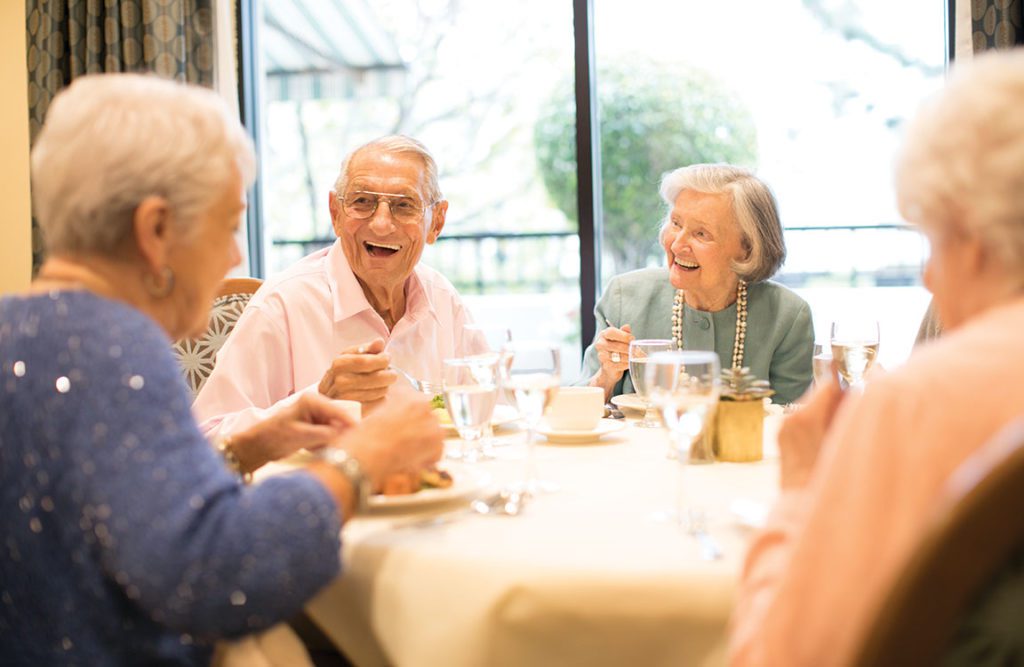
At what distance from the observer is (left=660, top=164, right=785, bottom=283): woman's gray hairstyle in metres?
2.87

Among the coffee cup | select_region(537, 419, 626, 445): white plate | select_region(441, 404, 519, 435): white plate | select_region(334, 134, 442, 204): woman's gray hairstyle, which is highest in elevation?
select_region(334, 134, 442, 204): woman's gray hairstyle

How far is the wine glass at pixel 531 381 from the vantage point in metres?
1.49

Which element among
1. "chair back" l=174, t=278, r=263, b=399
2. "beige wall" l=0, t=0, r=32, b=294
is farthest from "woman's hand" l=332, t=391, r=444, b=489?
"beige wall" l=0, t=0, r=32, b=294

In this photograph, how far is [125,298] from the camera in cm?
114

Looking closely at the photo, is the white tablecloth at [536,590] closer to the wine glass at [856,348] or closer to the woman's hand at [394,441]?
the woman's hand at [394,441]

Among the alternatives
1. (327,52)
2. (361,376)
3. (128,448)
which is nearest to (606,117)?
(327,52)

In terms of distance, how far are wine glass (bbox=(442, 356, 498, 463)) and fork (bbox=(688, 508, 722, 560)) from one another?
1.13 ft

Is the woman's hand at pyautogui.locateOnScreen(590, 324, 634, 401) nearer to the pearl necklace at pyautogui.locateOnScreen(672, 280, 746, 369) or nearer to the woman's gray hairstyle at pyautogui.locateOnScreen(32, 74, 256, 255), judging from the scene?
the pearl necklace at pyautogui.locateOnScreen(672, 280, 746, 369)

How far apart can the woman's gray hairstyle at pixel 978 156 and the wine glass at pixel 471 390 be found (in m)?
0.71

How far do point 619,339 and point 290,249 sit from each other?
3.72 meters

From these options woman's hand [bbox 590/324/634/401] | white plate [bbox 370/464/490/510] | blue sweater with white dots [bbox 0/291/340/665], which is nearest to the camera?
blue sweater with white dots [bbox 0/291/340/665]

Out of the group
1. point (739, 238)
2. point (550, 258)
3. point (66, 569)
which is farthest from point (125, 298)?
point (550, 258)

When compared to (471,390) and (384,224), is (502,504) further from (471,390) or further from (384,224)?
(384,224)

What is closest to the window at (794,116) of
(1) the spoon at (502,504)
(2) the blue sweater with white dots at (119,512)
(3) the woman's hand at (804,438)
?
(1) the spoon at (502,504)
